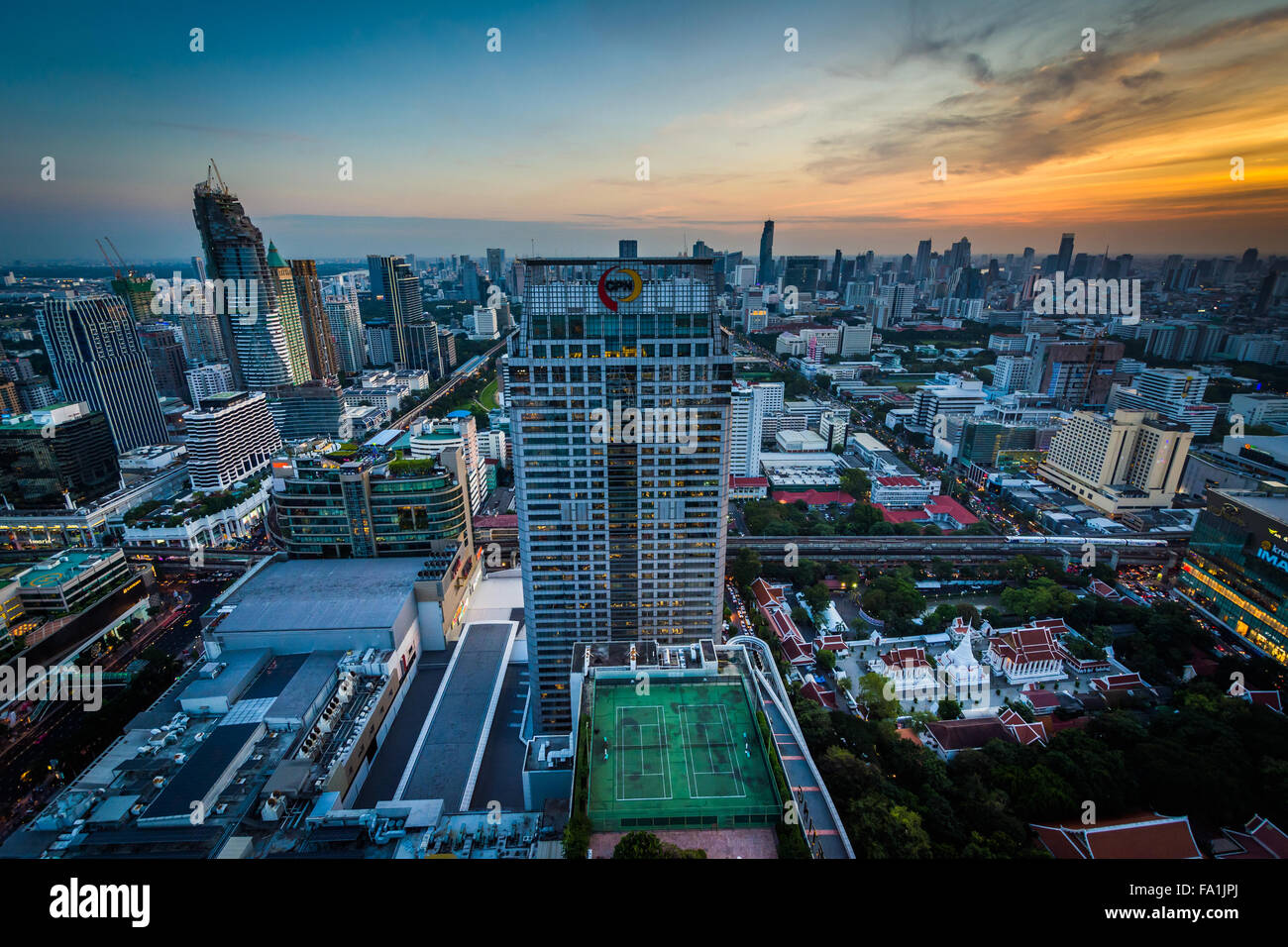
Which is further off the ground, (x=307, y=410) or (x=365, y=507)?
(x=365, y=507)

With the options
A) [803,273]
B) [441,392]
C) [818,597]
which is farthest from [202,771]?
[803,273]

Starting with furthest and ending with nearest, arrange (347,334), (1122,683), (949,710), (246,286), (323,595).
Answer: (347,334) < (246,286) < (323,595) < (1122,683) < (949,710)

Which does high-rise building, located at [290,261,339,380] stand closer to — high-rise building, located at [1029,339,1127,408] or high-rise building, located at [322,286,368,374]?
high-rise building, located at [322,286,368,374]

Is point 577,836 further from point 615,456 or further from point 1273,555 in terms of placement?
point 1273,555

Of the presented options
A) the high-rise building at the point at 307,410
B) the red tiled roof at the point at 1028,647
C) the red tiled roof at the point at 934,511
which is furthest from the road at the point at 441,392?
the red tiled roof at the point at 1028,647

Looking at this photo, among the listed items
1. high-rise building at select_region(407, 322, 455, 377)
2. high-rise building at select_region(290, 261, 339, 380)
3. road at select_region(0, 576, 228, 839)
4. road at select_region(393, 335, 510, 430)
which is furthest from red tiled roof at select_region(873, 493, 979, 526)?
high-rise building at select_region(290, 261, 339, 380)
